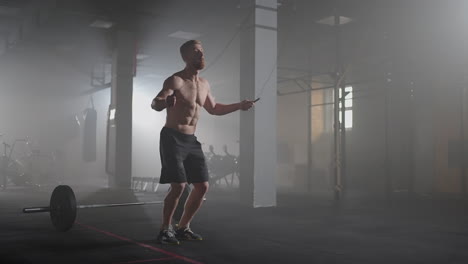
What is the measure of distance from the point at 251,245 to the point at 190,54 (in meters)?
1.53

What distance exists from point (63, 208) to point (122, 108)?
640 cm

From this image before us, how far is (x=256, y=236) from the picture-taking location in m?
3.89

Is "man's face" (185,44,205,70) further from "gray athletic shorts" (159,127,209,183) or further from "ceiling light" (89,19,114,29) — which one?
"ceiling light" (89,19,114,29)

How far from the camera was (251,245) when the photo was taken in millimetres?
3471

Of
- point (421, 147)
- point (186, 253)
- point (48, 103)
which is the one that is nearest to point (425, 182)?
point (421, 147)

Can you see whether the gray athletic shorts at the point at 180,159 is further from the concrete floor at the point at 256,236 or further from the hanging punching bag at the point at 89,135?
the hanging punching bag at the point at 89,135

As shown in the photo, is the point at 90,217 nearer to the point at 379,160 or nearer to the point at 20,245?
the point at 20,245

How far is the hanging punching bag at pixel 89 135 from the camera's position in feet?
49.9

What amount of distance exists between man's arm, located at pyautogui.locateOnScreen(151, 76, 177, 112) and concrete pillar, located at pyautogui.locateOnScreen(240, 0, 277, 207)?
292 centimetres

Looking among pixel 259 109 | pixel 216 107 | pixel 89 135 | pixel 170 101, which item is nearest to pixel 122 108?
pixel 259 109

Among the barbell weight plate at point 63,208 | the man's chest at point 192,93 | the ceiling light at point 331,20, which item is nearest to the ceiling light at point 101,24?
the ceiling light at point 331,20

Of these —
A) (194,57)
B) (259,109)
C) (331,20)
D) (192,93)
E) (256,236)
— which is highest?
(331,20)

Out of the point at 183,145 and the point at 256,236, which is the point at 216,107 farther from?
the point at 256,236

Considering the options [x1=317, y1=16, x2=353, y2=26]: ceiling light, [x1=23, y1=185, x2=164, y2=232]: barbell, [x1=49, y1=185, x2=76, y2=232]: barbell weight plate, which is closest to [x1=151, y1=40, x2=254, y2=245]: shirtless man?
[x1=23, y1=185, x2=164, y2=232]: barbell
